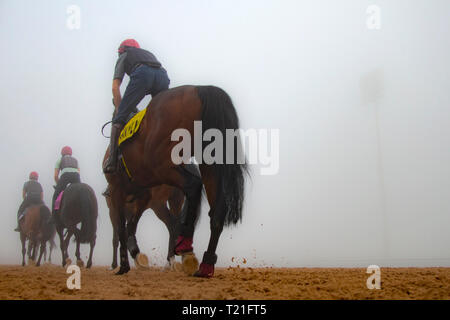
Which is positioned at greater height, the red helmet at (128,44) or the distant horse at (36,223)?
the red helmet at (128,44)

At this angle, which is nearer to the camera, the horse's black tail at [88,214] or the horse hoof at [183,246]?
the horse hoof at [183,246]

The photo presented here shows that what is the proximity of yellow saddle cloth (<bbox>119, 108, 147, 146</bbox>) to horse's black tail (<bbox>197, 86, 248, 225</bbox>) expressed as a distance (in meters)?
0.82

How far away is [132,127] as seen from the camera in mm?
5039

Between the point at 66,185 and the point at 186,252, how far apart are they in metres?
5.97

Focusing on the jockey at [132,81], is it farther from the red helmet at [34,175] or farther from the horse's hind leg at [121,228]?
the red helmet at [34,175]

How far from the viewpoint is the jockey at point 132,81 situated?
5309mm

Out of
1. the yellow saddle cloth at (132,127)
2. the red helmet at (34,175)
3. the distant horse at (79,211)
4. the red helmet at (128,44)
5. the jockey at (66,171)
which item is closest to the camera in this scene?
the yellow saddle cloth at (132,127)

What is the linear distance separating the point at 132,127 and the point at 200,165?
105cm

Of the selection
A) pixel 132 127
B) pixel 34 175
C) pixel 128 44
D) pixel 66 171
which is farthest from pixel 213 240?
pixel 34 175

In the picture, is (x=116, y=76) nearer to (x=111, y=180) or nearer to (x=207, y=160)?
(x=111, y=180)

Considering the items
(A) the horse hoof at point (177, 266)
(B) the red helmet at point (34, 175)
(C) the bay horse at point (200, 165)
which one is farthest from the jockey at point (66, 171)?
(C) the bay horse at point (200, 165)

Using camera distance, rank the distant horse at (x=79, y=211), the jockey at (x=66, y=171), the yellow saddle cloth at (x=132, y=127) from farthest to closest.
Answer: the jockey at (x=66, y=171), the distant horse at (x=79, y=211), the yellow saddle cloth at (x=132, y=127)

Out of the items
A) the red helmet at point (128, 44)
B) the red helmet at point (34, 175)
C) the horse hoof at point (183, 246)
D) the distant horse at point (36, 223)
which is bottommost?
the distant horse at point (36, 223)
